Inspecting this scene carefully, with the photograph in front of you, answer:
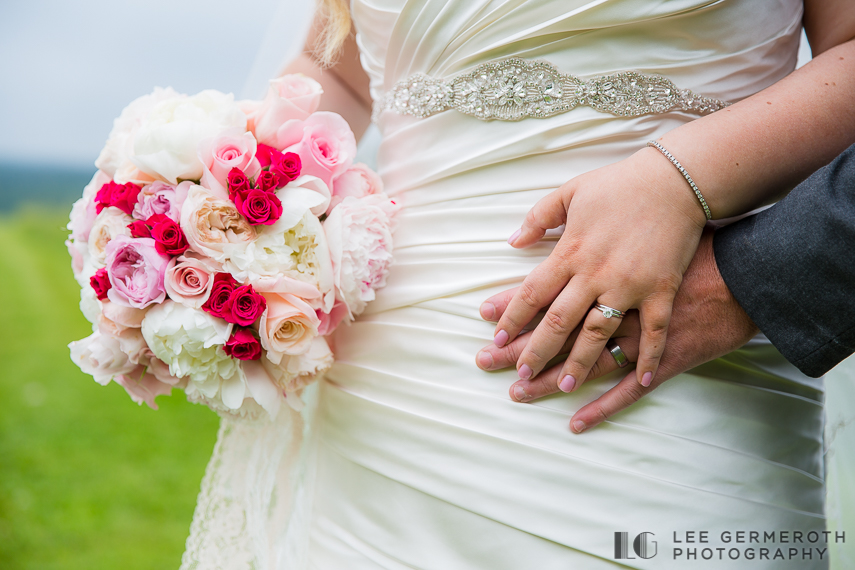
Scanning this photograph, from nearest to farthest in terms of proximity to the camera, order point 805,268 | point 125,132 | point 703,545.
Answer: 1. point 805,268
2. point 703,545
3. point 125,132

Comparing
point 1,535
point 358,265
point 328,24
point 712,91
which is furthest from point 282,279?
point 1,535

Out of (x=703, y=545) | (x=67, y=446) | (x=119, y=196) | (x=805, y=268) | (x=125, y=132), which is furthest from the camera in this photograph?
(x=67, y=446)

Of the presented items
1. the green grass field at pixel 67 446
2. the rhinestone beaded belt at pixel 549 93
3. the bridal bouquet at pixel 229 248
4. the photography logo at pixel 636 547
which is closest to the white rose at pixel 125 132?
the bridal bouquet at pixel 229 248

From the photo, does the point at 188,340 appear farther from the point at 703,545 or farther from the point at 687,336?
the point at 703,545

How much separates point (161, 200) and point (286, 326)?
1.05 feet

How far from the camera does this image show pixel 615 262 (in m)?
0.85

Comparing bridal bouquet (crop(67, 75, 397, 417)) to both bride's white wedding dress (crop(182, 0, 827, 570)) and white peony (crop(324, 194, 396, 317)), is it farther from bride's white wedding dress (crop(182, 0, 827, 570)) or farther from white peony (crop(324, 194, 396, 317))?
bride's white wedding dress (crop(182, 0, 827, 570))

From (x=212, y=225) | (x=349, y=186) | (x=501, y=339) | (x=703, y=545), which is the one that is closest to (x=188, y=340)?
(x=212, y=225)

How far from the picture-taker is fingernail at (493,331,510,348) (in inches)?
37.4

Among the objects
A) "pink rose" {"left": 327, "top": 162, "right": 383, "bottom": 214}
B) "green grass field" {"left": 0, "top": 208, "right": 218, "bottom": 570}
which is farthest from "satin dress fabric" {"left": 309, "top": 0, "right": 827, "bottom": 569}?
"green grass field" {"left": 0, "top": 208, "right": 218, "bottom": 570}

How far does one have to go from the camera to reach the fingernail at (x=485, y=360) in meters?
0.97

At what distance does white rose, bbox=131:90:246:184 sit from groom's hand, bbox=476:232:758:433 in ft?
2.21

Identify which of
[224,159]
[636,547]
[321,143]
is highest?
[321,143]

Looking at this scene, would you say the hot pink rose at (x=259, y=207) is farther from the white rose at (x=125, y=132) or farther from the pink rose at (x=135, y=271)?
the white rose at (x=125, y=132)
